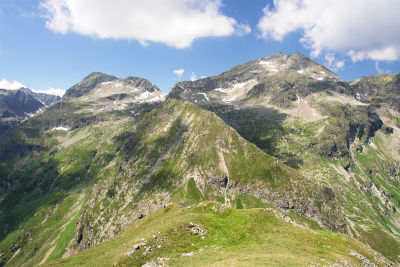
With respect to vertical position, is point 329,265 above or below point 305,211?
above

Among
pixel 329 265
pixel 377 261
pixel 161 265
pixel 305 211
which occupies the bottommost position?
pixel 305 211

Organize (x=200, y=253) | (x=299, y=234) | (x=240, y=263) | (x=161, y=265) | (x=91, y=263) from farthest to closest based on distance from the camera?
(x=299, y=234), (x=91, y=263), (x=200, y=253), (x=161, y=265), (x=240, y=263)

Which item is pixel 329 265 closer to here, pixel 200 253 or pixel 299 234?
pixel 299 234

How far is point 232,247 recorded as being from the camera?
180 ft

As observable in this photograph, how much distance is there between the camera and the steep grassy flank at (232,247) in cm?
4541

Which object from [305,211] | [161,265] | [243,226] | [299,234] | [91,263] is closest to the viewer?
[161,265]

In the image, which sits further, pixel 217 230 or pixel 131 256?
pixel 217 230

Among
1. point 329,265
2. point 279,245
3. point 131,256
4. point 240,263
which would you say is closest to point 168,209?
point 131,256

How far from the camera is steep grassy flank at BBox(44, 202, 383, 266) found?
149 feet

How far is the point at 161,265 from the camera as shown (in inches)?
1923

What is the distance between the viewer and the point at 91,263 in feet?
186

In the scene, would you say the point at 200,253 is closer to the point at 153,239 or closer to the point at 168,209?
the point at 153,239

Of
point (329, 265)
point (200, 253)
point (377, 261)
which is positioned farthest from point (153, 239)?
point (377, 261)

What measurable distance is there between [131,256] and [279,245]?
37.7 meters
